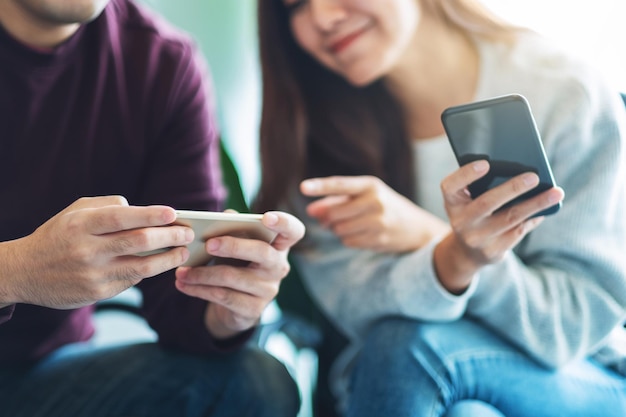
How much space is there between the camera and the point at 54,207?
0.72 metres

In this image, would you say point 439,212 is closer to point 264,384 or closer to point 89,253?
point 264,384

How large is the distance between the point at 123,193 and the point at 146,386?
0.82 ft

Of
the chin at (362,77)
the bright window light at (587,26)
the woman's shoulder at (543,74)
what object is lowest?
the chin at (362,77)

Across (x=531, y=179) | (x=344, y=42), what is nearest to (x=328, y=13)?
(x=344, y=42)

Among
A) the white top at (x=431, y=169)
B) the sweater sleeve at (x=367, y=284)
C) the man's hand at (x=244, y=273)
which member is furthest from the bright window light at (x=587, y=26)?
the man's hand at (x=244, y=273)

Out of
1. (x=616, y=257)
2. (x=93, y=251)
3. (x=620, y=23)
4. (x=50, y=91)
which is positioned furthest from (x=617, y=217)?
(x=50, y=91)

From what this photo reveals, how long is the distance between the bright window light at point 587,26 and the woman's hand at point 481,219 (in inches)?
8.7

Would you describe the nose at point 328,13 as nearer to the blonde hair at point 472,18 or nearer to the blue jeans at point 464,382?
the blonde hair at point 472,18

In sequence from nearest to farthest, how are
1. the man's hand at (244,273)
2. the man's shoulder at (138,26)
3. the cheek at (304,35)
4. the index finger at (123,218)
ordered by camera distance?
the index finger at (123,218) < the man's hand at (244,273) < the man's shoulder at (138,26) < the cheek at (304,35)

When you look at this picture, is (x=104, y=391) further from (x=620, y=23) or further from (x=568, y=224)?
(x=620, y=23)

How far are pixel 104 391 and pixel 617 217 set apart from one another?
26.0 inches

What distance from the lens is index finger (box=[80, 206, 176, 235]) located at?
1.61ft

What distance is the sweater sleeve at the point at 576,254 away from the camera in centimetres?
74

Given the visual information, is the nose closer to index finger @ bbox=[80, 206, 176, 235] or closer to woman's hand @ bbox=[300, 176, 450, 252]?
woman's hand @ bbox=[300, 176, 450, 252]
